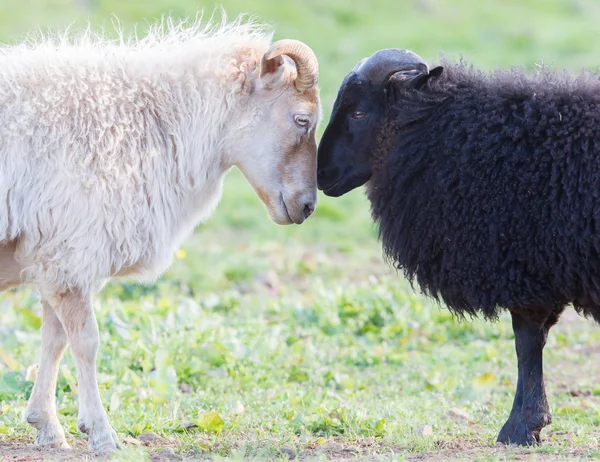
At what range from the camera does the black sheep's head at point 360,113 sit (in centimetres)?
622

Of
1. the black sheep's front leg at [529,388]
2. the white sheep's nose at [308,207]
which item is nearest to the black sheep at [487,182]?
the black sheep's front leg at [529,388]

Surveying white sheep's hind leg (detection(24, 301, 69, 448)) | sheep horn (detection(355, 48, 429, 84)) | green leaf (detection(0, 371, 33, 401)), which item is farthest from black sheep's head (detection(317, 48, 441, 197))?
green leaf (detection(0, 371, 33, 401))

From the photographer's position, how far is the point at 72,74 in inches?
233

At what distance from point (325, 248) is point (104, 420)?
7.40 metres

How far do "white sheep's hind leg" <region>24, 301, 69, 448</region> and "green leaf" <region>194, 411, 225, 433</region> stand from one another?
2.70 feet

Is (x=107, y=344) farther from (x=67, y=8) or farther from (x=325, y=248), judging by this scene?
(x=67, y=8)

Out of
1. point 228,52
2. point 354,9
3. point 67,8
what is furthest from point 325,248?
point 354,9

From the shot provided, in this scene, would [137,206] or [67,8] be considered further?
[67,8]

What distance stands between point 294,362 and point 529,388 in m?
2.48

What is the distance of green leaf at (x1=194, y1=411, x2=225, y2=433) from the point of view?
6.04 m

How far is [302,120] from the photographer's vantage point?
6.16m

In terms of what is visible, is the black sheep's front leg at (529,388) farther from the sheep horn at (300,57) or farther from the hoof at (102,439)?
the hoof at (102,439)

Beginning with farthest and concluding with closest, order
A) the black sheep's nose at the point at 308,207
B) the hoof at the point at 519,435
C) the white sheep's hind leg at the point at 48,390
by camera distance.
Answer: the black sheep's nose at the point at 308,207, the white sheep's hind leg at the point at 48,390, the hoof at the point at 519,435

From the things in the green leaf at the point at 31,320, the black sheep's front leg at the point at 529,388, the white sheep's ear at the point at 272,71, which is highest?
the white sheep's ear at the point at 272,71
